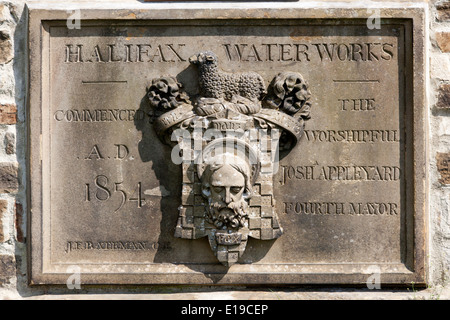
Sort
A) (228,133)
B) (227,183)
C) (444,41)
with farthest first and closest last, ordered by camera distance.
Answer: (444,41) → (228,133) → (227,183)

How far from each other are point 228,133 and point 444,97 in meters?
1.52

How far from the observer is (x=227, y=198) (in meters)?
3.34

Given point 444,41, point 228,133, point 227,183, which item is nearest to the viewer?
point 227,183

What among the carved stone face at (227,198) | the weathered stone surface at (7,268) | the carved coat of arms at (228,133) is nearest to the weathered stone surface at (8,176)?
the weathered stone surface at (7,268)

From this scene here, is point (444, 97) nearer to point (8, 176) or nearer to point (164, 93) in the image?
point (164, 93)

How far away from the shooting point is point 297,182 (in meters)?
3.61

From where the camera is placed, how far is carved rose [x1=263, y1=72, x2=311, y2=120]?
3492 millimetres

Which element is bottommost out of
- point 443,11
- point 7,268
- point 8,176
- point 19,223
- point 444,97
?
point 7,268

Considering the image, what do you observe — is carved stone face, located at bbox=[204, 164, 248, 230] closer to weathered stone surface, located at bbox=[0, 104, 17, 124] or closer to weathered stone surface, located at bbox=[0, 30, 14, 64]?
weathered stone surface, located at bbox=[0, 104, 17, 124]

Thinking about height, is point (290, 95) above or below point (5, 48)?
below

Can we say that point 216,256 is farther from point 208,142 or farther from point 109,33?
point 109,33

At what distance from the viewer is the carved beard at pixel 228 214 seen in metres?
3.38

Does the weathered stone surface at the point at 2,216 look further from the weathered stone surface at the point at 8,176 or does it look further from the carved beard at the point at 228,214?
the carved beard at the point at 228,214

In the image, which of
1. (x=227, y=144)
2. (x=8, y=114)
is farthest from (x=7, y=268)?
(x=227, y=144)
